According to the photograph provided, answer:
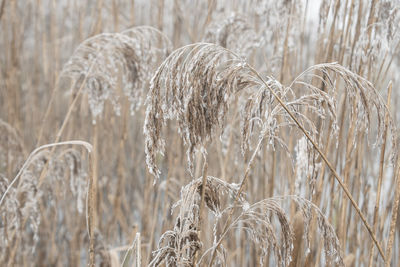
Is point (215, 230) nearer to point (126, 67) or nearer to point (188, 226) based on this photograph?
point (188, 226)

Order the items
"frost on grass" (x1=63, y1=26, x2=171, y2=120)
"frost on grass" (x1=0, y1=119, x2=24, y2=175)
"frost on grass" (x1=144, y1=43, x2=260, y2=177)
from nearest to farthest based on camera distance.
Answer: "frost on grass" (x1=144, y1=43, x2=260, y2=177), "frost on grass" (x1=63, y1=26, x2=171, y2=120), "frost on grass" (x1=0, y1=119, x2=24, y2=175)

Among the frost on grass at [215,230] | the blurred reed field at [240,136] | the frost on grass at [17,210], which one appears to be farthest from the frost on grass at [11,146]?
the frost on grass at [215,230]

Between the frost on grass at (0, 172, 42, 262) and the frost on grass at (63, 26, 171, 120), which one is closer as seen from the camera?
the frost on grass at (0, 172, 42, 262)

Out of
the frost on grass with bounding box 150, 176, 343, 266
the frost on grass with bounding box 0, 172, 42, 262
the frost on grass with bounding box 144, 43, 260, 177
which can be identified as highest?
the frost on grass with bounding box 144, 43, 260, 177

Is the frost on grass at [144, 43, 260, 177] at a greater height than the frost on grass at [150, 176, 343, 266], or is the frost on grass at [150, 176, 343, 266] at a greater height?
the frost on grass at [144, 43, 260, 177]

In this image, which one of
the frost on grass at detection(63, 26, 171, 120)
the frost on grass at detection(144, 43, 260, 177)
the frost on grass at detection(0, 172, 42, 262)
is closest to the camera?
the frost on grass at detection(144, 43, 260, 177)

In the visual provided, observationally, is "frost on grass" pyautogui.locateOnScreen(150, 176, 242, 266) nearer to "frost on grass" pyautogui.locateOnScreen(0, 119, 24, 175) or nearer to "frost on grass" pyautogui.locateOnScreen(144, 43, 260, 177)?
"frost on grass" pyautogui.locateOnScreen(144, 43, 260, 177)

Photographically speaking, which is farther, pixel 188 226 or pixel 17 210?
pixel 17 210

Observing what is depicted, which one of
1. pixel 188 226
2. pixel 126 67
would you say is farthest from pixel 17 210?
pixel 188 226

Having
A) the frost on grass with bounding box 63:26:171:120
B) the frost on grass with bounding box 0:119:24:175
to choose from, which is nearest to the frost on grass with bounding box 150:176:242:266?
the frost on grass with bounding box 63:26:171:120

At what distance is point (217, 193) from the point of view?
2.39ft

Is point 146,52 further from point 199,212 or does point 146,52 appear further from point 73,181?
point 199,212

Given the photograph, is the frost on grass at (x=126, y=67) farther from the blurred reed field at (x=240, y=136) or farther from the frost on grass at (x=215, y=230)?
the frost on grass at (x=215, y=230)

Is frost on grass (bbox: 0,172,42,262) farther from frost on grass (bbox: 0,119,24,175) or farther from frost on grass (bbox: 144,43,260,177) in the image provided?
frost on grass (bbox: 144,43,260,177)
